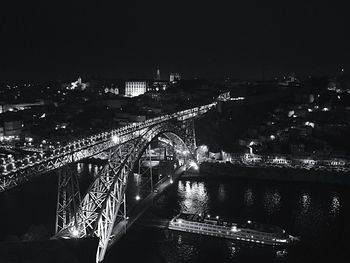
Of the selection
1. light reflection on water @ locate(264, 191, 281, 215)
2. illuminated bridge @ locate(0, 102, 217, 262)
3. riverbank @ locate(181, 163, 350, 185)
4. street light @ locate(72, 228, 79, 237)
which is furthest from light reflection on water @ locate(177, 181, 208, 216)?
street light @ locate(72, 228, 79, 237)

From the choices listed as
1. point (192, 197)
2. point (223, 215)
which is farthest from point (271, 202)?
point (192, 197)

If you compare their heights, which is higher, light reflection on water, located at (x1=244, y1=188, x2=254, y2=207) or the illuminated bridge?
the illuminated bridge

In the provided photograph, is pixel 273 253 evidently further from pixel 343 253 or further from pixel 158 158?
pixel 158 158

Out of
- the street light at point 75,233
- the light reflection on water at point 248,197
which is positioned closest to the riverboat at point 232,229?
the light reflection on water at point 248,197

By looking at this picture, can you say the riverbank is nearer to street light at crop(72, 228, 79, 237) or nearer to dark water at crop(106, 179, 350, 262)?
dark water at crop(106, 179, 350, 262)

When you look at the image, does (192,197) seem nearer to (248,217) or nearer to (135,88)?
(248,217)

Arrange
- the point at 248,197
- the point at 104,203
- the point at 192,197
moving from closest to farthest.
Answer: the point at 104,203 < the point at 192,197 < the point at 248,197
